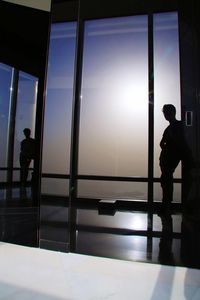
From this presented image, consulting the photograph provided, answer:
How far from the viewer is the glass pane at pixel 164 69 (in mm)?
2166

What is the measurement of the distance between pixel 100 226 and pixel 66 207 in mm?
572

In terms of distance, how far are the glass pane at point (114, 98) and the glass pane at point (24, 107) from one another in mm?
976

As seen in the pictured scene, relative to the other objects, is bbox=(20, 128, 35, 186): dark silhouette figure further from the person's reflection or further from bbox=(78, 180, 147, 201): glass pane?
the person's reflection

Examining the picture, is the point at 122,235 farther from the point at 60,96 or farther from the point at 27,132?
the point at 27,132

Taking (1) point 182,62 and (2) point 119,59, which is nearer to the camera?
(1) point 182,62

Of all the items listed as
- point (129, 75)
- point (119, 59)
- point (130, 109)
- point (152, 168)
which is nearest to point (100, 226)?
point (152, 168)

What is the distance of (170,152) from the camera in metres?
2.16

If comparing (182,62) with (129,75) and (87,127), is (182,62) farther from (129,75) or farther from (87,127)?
(87,127)

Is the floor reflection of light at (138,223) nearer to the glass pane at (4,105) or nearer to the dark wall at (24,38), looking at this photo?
the glass pane at (4,105)

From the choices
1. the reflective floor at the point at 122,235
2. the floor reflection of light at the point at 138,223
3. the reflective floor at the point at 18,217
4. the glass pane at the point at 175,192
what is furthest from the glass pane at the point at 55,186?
the glass pane at the point at 175,192

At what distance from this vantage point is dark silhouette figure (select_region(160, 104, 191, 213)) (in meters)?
2.07

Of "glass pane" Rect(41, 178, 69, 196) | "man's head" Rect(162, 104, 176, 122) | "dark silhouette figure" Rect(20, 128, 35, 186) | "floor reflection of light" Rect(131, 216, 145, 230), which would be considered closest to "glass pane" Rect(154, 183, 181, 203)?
"floor reflection of light" Rect(131, 216, 145, 230)

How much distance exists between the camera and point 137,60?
2.35 m

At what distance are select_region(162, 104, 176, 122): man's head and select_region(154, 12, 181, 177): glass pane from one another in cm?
3
